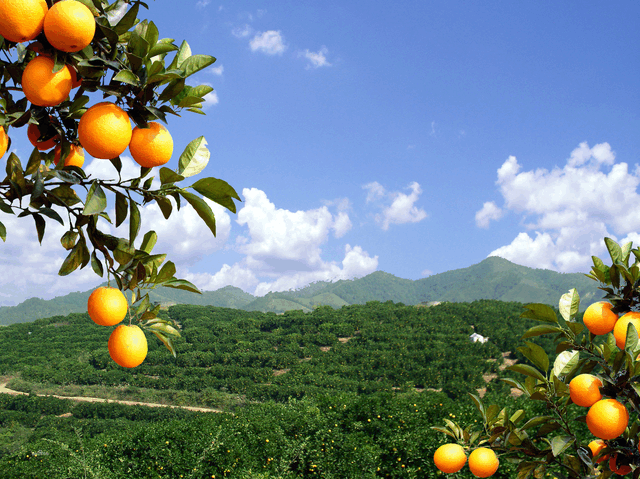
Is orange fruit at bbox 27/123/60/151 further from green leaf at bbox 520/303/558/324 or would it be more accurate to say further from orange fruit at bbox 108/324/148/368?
green leaf at bbox 520/303/558/324

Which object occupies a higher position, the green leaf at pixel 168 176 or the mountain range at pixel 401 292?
the green leaf at pixel 168 176

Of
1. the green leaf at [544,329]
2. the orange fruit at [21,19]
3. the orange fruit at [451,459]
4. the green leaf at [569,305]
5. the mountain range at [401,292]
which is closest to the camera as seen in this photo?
the orange fruit at [21,19]

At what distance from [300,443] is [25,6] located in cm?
498

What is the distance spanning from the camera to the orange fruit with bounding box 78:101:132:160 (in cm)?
74

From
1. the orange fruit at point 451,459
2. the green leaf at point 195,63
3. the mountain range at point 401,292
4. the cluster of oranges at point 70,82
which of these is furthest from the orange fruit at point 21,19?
the mountain range at point 401,292

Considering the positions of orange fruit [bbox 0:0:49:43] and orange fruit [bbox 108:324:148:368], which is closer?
orange fruit [bbox 0:0:49:43]

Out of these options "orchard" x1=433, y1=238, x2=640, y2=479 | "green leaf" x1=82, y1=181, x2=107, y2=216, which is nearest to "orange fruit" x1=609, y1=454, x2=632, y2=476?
"orchard" x1=433, y1=238, x2=640, y2=479

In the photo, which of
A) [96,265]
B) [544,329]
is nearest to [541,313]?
[544,329]

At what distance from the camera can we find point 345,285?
100m

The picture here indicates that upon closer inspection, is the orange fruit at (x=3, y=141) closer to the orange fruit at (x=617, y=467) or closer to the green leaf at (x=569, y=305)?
the green leaf at (x=569, y=305)

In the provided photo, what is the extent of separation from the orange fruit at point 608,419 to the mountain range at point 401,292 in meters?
76.5

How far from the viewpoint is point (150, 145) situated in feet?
2.63

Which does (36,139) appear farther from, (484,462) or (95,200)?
(484,462)

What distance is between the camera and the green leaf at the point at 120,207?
840mm
